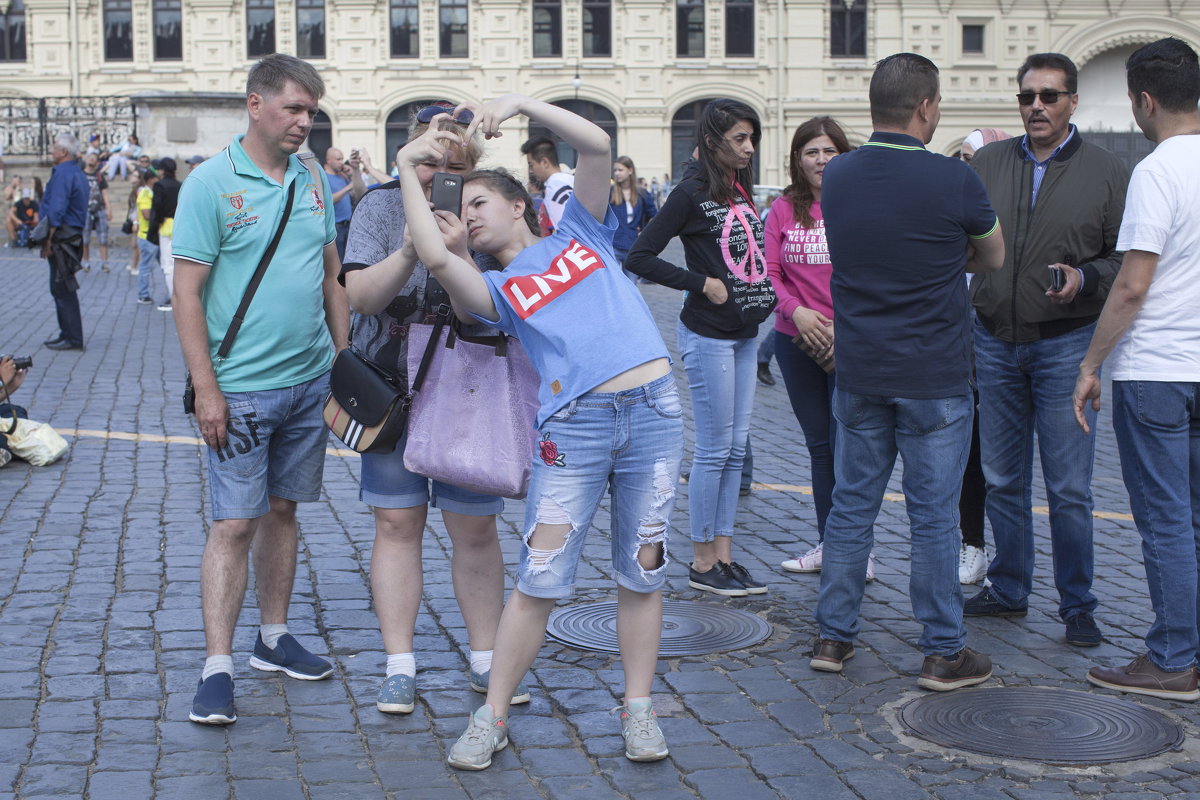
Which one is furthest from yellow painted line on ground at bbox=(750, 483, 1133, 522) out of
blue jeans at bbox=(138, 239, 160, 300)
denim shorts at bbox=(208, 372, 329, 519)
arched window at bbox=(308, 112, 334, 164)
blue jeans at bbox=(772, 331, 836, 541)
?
arched window at bbox=(308, 112, 334, 164)

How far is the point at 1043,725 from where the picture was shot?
437 centimetres

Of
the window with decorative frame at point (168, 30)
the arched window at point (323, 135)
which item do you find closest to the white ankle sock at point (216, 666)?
the arched window at point (323, 135)

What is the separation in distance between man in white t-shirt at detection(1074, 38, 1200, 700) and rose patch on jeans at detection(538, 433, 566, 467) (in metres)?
1.82

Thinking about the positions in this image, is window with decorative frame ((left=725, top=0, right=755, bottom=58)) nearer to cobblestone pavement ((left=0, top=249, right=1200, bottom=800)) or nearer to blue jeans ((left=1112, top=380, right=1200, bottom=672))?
cobblestone pavement ((left=0, top=249, right=1200, bottom=800))

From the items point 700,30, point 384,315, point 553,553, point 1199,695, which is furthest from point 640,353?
point 700,30

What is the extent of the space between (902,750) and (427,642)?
1.78 metres

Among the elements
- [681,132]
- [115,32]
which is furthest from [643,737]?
[115,32]

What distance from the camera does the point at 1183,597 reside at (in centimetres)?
462

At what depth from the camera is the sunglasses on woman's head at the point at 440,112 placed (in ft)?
13.3

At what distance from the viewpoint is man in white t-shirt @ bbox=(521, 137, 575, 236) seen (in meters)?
9.69

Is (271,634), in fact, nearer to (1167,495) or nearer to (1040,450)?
(1040,450)

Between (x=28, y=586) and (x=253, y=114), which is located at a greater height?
(x=253, y=114)

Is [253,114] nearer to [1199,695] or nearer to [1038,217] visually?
[1038,217]

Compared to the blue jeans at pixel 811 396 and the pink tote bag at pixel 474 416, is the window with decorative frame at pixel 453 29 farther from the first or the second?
the pink tote bag at pixel 474 416
